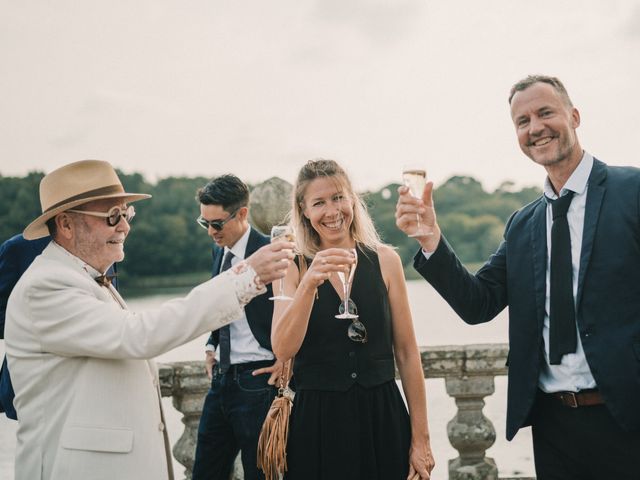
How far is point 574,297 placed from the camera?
299 centimetres

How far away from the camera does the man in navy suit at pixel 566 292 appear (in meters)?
2.83

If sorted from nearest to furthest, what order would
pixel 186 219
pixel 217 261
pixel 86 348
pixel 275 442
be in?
1. pixel 86 348
2. pixel 275 442
3. pixel 217 261
4. pixel 186 219

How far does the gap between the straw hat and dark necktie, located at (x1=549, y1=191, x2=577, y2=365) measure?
194cm

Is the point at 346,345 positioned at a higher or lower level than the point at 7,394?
higher

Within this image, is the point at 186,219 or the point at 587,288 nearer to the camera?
the point at 587,288

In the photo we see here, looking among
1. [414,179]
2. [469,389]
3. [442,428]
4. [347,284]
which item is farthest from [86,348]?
[442,428]

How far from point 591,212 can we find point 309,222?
143 cm

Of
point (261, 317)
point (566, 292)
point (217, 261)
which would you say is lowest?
point (261, 317)

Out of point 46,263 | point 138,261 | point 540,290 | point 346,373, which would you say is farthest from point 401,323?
point 138,261

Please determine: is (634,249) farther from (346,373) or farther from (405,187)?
(346,373)

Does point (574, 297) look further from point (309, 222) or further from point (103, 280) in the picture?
point (103, 280)

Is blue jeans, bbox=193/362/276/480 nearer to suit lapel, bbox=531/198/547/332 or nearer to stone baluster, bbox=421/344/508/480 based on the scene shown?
stone baluster, bbox=421/344/508/480

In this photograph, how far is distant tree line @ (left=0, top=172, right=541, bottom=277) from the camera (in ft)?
132

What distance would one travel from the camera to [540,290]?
3131 mm
